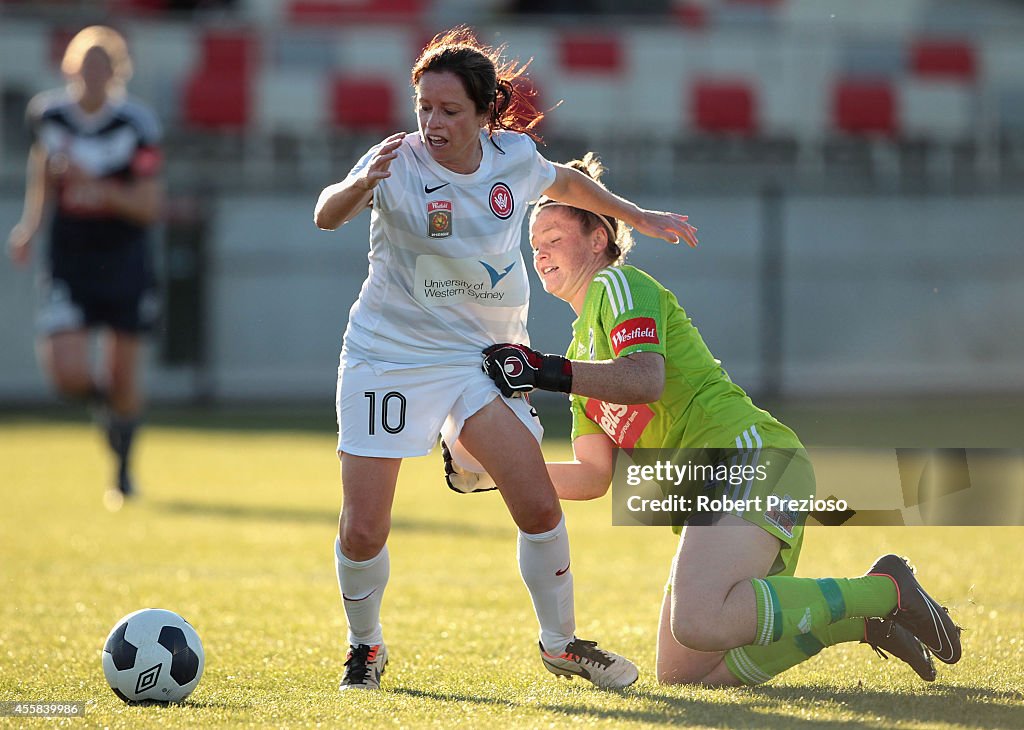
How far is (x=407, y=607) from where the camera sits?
5.51 m

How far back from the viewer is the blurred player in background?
8.50m

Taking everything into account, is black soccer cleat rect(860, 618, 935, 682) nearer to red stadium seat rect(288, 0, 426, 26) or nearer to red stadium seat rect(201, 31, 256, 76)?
red stadium seat rect(201, 31, 256, 76)

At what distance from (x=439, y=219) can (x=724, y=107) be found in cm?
1183

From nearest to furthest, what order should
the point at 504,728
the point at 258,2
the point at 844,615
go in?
1. the point at 504,728
2. the point at 844,615
3. the point at 258,2

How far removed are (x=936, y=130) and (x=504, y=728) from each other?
1336 centimetres

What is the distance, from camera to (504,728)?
11.3 ft

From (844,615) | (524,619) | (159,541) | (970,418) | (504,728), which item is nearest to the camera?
(504,728)

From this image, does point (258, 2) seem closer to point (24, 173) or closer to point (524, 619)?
point (24, 173)

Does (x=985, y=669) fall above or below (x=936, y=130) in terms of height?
below

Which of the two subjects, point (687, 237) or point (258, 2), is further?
point (258, 2)

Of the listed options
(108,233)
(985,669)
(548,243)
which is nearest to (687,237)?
(548,243)

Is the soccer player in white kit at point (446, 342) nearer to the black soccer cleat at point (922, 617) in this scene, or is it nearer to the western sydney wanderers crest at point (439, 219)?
the western sydney wanderers crest at point (439, 219)

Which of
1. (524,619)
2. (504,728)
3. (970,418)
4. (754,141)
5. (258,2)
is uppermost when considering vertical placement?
(258,2)

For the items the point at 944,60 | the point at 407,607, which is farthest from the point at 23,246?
the point at 944,60
